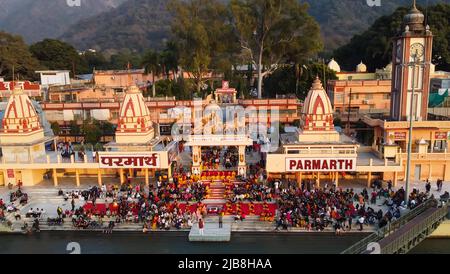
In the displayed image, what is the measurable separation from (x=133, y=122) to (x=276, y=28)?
24.8 m

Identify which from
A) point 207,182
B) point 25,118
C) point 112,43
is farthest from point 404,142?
point 112,43

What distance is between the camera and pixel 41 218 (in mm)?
24125

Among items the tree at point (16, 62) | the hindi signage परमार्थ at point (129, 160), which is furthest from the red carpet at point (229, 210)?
the tree at point (16, 62)

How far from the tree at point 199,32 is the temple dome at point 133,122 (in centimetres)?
1866

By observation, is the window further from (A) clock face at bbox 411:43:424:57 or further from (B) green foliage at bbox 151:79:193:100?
(B) green foliage at bbox 151:79:193:100

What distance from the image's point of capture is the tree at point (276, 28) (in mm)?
46500

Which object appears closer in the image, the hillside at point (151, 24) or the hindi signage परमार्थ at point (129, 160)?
the hindi signage परमार्थ at point (129, 160)

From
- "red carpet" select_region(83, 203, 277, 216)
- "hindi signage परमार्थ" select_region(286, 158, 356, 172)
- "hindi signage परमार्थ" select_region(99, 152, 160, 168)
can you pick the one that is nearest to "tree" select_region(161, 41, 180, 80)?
"hindi signage परमार्थ" select_region(99, 152, 160, 168)

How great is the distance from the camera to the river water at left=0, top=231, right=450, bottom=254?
2070 cm

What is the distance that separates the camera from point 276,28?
47.7m

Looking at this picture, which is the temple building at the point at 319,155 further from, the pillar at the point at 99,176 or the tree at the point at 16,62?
the tree at the point at 16,62

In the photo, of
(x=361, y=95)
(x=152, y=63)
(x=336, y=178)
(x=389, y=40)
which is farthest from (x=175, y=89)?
(x=389, y=40)

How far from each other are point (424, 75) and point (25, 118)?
2947 centimetres

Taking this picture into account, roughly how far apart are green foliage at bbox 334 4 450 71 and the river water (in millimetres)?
42572
